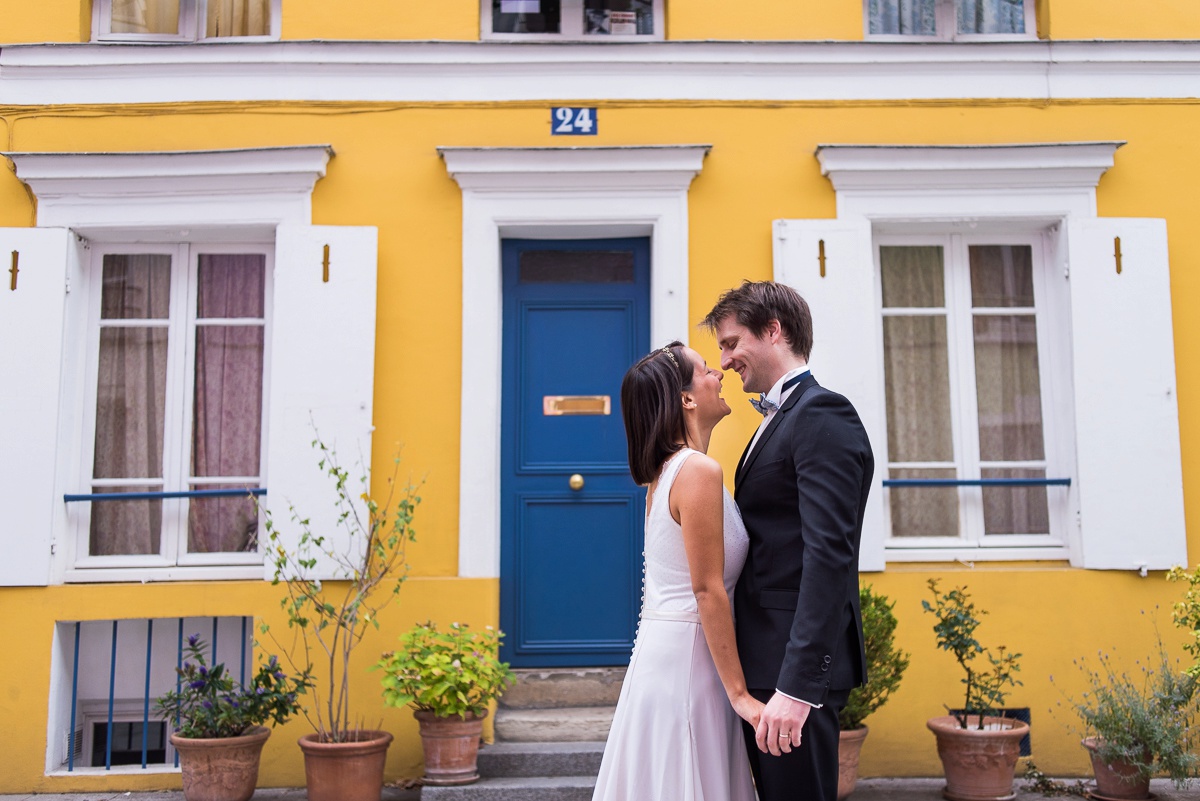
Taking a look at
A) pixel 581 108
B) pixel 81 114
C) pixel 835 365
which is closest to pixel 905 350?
pixel 835 365

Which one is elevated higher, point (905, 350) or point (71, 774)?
point (905, 350)

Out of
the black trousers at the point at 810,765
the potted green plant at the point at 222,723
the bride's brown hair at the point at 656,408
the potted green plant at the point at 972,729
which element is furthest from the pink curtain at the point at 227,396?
the black trousers at the point at 810,765

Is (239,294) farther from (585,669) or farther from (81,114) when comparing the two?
(585,669)

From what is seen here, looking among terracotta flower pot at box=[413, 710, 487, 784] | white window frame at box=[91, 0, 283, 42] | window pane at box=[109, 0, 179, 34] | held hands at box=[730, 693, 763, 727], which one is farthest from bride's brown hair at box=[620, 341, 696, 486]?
window pane at box=[109, 0, 179, 34]

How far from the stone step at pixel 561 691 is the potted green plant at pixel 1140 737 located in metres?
2.24

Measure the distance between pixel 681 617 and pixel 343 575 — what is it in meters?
2.83

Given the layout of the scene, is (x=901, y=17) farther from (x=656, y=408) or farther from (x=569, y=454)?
(x=656, y=408)

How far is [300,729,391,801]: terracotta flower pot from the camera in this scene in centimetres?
457

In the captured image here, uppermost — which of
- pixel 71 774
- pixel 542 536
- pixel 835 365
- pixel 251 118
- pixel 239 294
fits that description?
pixel 251 118

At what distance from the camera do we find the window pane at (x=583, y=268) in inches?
222

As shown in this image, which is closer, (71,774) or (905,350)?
(71,774)

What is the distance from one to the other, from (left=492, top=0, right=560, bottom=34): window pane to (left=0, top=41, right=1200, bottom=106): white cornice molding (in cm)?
28

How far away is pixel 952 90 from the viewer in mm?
5559

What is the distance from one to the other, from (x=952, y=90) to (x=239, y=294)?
3971mm
